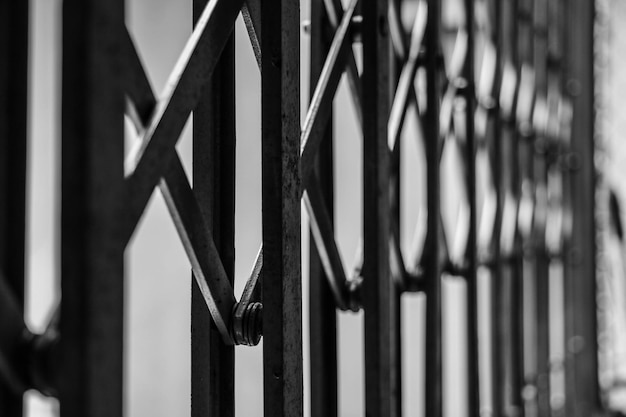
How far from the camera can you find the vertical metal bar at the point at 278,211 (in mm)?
873

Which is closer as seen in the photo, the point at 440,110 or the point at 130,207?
the point at 130,207

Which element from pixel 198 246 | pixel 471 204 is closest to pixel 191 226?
pixel 198 246

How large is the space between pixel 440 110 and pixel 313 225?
2.04 ft

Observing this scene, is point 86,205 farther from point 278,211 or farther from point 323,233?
point 323,233

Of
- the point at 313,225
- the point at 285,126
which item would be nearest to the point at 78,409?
the point at 285,126

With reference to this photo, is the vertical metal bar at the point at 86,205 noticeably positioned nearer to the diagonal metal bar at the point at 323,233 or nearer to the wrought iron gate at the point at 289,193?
the wrought iron gate at the point at 289,193

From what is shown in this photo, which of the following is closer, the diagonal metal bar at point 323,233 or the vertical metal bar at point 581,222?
the diagonal metal bar at point 323,233

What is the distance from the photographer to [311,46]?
1.16 meters

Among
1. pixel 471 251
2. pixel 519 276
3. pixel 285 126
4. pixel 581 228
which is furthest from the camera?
pixel 581 228

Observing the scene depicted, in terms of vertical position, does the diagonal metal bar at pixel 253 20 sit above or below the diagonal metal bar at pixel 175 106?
above

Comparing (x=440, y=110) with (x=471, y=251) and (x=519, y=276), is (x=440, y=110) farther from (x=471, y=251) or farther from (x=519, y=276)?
(x=519, y=276)

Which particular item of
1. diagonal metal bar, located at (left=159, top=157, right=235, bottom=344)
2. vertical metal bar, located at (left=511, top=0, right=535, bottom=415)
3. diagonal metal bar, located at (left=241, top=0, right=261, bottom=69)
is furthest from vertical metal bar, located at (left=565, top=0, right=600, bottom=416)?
diagonal metal bar, located at (left=159, top=157, right=235, bottom=344)

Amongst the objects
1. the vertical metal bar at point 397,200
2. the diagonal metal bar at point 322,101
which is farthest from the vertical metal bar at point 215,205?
the vertical metal bar at point 397,200

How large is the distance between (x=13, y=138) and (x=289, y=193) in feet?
1.05
